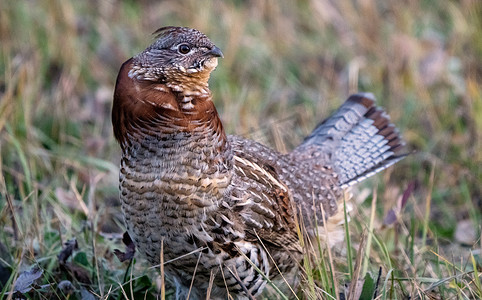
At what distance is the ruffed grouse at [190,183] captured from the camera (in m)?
3.23

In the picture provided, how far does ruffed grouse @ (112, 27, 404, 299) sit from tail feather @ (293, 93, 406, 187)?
82 centimetres

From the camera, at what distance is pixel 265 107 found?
6301mm

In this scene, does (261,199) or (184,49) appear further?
(261,199)

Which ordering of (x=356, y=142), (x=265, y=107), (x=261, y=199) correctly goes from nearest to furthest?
(x=261, y=199)
(x=356, y=142)
(x=265, y=107)

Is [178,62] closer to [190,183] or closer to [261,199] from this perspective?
[190,183]

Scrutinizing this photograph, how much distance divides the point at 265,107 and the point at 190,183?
3108 mm

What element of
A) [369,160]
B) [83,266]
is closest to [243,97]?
[369,160]

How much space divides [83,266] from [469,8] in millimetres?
4843

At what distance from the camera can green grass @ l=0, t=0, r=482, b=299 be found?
3990 mm

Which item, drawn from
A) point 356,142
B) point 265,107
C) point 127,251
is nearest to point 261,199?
point 127,251

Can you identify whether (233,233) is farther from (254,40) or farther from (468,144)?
(254,40)

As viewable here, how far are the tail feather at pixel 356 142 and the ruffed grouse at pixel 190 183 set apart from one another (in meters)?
0.82

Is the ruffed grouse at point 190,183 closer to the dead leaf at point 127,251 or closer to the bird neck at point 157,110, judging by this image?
the bird neck at point 157,110

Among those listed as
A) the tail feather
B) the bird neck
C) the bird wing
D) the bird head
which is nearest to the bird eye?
the bird head
